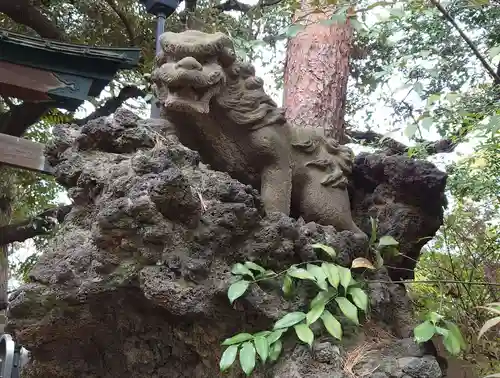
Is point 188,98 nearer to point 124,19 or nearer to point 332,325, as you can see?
point 332,325

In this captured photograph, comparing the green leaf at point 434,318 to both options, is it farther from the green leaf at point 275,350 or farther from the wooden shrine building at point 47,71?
the wooden shrine building at point 47,71

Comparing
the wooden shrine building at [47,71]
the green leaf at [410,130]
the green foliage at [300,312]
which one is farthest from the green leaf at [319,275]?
the wooden shrine building at [47,71]

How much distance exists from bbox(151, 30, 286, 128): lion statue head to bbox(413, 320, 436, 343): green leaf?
2.70 ft

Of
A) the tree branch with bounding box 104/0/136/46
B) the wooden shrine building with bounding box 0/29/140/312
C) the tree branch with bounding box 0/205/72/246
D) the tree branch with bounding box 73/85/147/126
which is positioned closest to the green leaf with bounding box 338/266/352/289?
the wooden shrine building with bounding box 0/29/140/312

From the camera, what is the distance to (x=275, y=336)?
1.43 metres

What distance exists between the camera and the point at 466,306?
112 inches

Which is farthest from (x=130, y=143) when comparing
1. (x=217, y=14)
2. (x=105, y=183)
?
(x=217, y=14)

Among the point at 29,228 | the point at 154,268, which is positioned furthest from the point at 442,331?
the point at 29,228

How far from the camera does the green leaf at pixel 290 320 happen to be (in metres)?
1.45

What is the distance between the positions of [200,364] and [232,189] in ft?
1.66

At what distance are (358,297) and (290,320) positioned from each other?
0.66ft

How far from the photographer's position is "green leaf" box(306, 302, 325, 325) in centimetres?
144

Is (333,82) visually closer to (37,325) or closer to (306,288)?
(306,288)

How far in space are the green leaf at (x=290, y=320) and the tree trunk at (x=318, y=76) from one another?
61.6 inches
